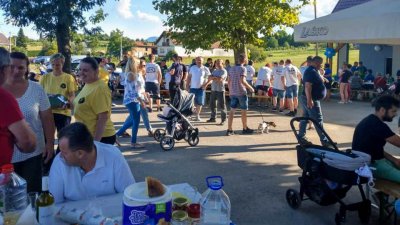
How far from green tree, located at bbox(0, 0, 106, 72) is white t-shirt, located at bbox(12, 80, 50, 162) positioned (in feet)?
43.8

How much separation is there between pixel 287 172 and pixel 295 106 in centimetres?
650

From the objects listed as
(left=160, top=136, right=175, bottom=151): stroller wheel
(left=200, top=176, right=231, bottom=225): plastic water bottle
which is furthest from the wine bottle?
(left=160, top=136, right=175, bottom=151): stroller wheel

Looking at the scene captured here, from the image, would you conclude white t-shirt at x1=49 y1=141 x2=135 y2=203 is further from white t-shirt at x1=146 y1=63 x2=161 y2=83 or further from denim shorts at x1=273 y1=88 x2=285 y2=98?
denim shorts at x1=273 y1=88 x2=285 y2=98

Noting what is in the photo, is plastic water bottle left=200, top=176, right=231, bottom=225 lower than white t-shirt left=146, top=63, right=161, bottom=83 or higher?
lower

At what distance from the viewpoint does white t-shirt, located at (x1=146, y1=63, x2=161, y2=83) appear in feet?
40.4

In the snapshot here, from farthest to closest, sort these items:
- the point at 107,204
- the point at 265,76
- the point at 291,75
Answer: the point at 265,76 < the point at 291,75 < the point at 107,204

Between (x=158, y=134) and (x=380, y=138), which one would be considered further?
(x=158, y=134)

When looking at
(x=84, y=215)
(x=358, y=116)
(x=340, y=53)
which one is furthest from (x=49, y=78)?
(x=340, y=53)

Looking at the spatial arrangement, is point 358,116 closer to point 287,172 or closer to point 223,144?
point 223,144

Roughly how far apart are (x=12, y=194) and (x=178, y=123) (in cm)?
586

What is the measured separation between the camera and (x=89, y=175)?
282cm

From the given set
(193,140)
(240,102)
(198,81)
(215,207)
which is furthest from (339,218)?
(198,81)

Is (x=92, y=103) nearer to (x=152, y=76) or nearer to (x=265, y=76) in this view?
(x=152, y=76)

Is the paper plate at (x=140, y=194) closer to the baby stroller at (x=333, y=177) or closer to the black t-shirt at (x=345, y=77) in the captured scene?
the baby stroller at (x=333, y=177)
